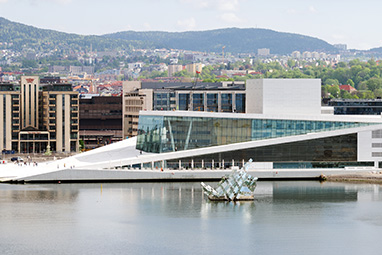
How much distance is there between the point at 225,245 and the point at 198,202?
1788cm

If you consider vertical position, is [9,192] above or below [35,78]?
below

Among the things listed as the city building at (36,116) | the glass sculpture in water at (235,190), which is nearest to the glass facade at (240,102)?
the city building at (36,116)

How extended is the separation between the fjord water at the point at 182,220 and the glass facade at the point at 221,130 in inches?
305

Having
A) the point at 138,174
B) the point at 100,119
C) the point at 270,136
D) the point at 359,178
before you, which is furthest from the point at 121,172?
the point at 100,119

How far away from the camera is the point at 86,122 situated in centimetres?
17550

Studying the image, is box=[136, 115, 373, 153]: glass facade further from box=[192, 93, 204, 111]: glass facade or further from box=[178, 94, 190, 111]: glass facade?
box=[178, 94, 190, 111]: glass facade

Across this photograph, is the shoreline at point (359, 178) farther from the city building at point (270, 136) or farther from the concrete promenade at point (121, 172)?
the city building at point (270, 136)

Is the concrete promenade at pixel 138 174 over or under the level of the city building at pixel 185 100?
under

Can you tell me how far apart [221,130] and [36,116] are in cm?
4836

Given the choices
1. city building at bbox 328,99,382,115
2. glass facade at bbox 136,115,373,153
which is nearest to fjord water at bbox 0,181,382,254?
glass facade at bbox 136,115,373,153

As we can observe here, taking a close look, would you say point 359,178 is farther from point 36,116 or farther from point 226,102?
point 36,116

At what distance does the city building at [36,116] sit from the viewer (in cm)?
13688

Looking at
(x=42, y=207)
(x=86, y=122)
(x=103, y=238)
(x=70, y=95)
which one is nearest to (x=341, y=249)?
(x=103, y=238)

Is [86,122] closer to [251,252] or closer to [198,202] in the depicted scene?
[198,202]
